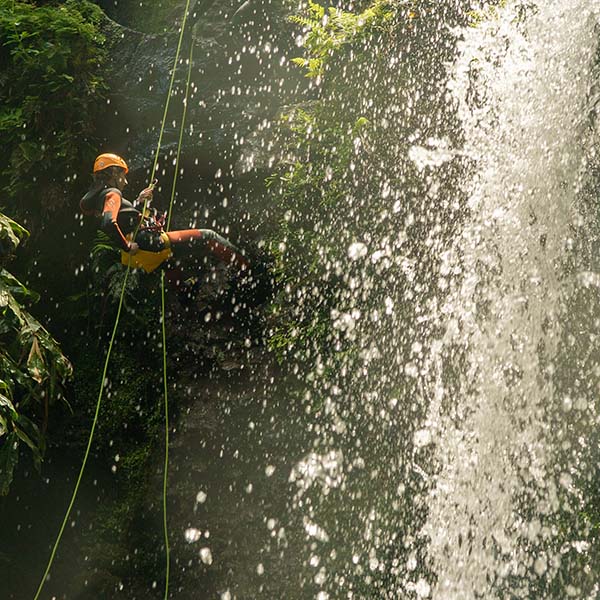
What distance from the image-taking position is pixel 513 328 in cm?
488

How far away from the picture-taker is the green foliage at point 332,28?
22.1 feet

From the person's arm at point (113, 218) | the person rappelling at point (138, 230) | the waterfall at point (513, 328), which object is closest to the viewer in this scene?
the waterfall at point (513, 328)

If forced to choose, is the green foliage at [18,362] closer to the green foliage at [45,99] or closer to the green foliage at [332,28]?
the green foliage at [45,99]

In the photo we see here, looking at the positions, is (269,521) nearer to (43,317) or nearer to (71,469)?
(71,469)

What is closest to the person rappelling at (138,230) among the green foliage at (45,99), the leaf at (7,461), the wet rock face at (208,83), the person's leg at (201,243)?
the person's leg at (201,243)

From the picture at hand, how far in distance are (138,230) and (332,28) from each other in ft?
9.32

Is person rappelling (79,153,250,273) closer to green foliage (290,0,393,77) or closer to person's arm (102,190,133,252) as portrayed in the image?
person's arm (102,190,133,252)

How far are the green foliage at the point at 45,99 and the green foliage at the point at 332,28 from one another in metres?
2.08

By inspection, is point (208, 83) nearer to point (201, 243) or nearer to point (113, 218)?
point (201, 243)

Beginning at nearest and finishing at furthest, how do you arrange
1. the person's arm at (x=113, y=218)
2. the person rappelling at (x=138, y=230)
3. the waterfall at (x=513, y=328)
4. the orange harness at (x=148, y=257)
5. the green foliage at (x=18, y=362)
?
1. the waterfall at (x=513, y=328)
2. the green foliage at (x=18, y=362)
3. the person's arm at (x=113, y=218)
4. the person rappelling at (x=138, y=230)
5. the orange harness at (x=148, y=257)

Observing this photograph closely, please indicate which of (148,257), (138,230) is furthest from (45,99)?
(148,257)

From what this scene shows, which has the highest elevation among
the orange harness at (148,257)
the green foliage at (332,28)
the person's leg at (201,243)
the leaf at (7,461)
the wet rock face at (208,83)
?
the green foliage at (332,28)

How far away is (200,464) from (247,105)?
11.4ft

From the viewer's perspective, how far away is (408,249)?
5.84m
